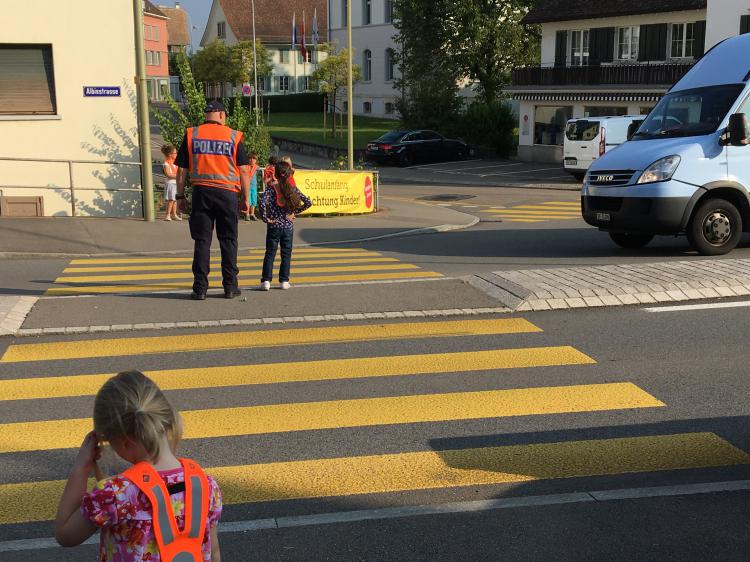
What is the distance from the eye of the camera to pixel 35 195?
68.7ft

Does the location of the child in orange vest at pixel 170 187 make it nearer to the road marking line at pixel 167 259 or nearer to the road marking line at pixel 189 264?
the road marking line at pixel 167 259

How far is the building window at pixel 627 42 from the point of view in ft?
139

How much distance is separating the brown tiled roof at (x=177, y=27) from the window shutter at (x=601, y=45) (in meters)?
107

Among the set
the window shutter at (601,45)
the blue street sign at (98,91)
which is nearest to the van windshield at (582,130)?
the window shutter at (601,45)

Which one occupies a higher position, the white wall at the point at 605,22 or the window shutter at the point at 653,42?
the white wall at the point at 605,22

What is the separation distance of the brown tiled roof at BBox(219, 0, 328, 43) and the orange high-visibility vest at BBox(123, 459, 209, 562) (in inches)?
3791

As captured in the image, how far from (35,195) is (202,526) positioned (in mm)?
19373

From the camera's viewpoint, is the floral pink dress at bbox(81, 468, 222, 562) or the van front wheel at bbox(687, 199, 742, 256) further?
the van front wheel at bbox(687, 199, 742, 256)

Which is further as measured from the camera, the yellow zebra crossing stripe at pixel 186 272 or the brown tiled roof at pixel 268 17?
the brown tiled roof at pixel 268 17

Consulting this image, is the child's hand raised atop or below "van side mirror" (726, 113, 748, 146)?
below

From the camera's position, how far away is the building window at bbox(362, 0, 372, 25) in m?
75.4

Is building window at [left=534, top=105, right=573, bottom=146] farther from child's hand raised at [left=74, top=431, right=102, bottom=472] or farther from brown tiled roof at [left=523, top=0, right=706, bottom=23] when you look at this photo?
child's hand raised at [left=74, top=431, right=102, bottom=472]

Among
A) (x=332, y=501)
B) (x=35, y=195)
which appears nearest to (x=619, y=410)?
(x=332, y=501)

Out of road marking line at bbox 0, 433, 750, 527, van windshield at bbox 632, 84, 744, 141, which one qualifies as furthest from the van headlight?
road marking line at bbox 0, 433, 750, 527
